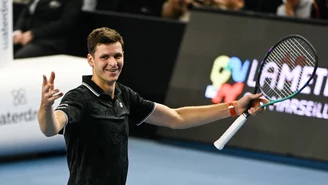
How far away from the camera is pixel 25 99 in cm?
898

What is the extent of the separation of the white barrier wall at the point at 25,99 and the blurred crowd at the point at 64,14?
4.54ft

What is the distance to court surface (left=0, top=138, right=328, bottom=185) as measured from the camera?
8666 millimetres

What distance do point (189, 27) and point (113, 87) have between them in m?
5.82

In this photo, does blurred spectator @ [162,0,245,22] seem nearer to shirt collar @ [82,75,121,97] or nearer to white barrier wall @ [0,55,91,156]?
white barrier wall @ [0,55,91,156]

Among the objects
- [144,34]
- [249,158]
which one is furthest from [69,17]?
[249,158]

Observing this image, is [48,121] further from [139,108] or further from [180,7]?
[180,7]

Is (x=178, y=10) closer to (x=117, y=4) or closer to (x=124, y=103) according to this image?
(x=117, y=4)

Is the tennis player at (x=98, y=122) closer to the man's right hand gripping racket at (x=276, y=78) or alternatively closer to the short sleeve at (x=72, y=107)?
the short sleeve at (x=72, y=107)

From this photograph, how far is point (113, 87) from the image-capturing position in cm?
479

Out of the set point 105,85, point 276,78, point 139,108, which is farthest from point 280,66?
point 105,85

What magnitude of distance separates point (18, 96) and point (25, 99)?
106mm

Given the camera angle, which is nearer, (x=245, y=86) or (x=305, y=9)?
(x=245, y=86)

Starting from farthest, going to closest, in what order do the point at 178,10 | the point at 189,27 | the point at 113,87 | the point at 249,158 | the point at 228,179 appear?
the point at 178,10, the point at 189,27, the point at 249,158, the point at 228,179, the point at 113,87

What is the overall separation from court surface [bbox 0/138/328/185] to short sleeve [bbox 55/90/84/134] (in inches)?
153
